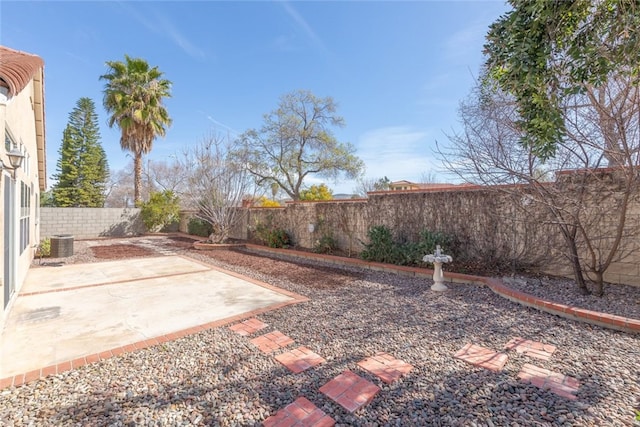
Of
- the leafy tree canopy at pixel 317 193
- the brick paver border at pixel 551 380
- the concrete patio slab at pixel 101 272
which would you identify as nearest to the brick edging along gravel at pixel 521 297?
the brick paver border at pixel 551 380

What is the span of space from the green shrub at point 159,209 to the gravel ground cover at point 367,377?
55.2ft

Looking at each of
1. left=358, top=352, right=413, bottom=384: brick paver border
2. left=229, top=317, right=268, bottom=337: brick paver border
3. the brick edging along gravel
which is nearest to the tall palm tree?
the brick edging along gravel

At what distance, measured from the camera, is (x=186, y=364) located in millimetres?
3104

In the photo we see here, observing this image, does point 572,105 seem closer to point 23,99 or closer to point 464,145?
point 464,145

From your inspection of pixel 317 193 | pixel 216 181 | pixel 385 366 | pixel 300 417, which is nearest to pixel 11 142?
pixel 300 417

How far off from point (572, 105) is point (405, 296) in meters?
4.52

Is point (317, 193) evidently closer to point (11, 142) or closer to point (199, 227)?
point (199, 227)

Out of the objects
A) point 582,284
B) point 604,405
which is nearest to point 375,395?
point 604,405

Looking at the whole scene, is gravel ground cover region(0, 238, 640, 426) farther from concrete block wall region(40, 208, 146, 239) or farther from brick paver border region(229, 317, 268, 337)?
concrete block wall region(40, 208, 146, 239)

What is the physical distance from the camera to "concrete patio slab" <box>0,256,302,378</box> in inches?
140

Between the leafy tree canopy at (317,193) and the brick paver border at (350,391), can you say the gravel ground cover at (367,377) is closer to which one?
the brick paver border at (350,391)

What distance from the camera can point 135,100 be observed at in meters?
16.7

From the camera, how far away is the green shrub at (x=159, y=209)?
18203 millimetres

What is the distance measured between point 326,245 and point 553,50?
26.5 feet
